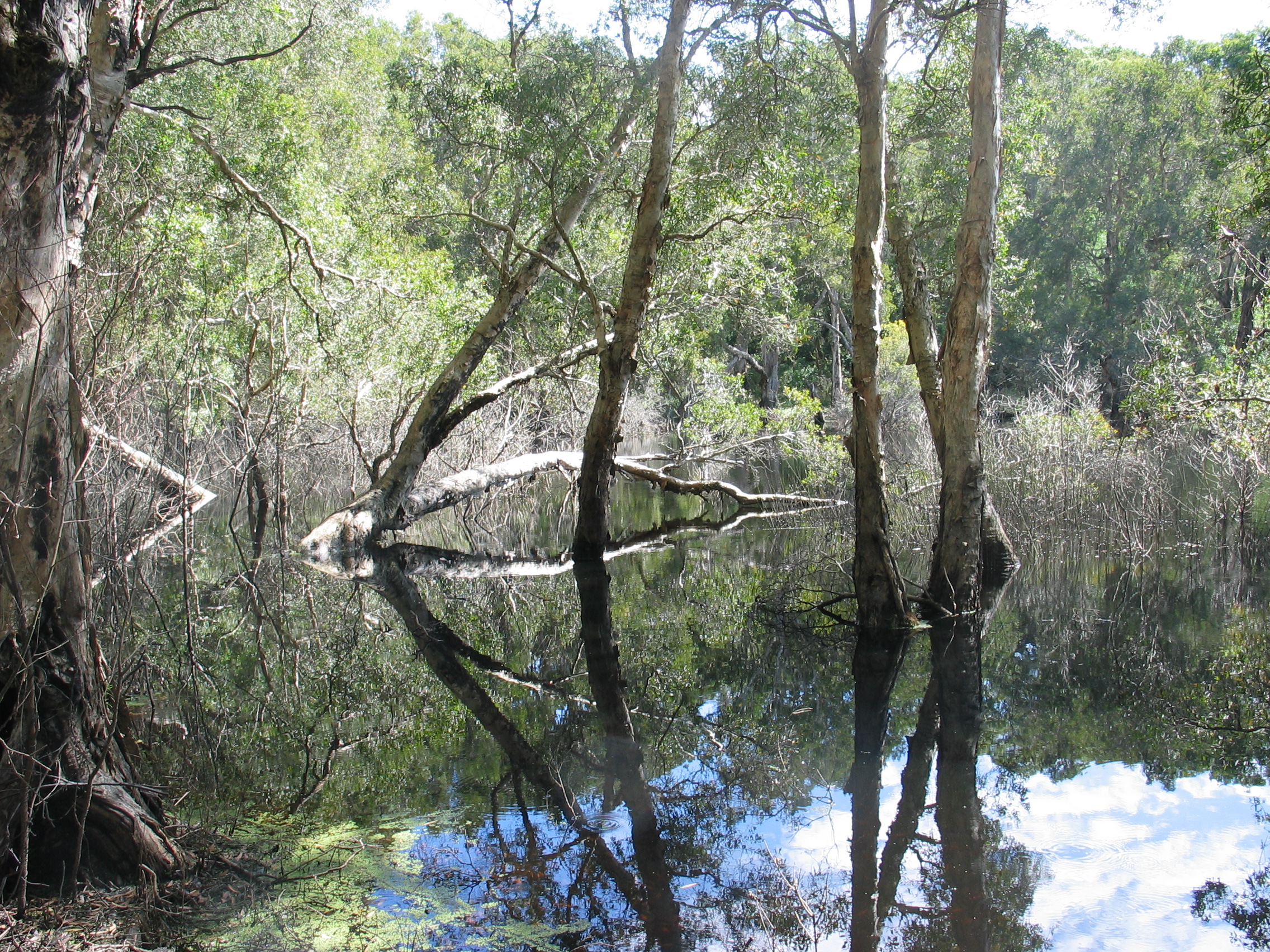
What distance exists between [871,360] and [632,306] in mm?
4194

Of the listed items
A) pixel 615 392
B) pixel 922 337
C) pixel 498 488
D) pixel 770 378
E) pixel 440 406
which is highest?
pixel 770 378

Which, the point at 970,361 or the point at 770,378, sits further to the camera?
the point at 770,378

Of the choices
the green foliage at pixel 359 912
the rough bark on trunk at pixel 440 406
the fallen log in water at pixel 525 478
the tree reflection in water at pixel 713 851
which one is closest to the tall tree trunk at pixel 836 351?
the fallen log in water at pixel 525 478

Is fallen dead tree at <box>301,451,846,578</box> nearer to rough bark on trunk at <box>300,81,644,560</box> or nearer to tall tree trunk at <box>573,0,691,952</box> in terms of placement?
rough bark on trunk at <box>300,81,644,560</box>

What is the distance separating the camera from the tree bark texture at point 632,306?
10.5 meters

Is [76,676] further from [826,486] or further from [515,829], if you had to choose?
[826,486]

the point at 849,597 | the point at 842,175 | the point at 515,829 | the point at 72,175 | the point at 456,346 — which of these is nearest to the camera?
the point at 72,175

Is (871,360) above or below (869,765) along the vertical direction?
above

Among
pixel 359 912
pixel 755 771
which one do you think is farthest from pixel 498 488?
pixel 359 912

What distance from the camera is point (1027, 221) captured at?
32.4 metres

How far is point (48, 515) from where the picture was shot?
314 cm

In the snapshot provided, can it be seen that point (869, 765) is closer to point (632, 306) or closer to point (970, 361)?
point (970, 361)

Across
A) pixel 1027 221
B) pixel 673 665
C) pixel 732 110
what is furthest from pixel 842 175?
pixel 1027 221

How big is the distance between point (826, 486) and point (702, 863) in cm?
1382
